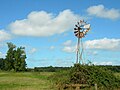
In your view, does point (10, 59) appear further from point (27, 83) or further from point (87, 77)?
point (87, 77)

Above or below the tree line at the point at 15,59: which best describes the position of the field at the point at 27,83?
below

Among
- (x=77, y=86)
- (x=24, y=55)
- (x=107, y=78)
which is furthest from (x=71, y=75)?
(x=24, y=55)

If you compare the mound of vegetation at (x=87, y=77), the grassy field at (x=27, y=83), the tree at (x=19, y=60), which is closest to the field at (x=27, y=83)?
the grassy field at (x=27, y=83)

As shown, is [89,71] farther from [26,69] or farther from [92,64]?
[26,69]

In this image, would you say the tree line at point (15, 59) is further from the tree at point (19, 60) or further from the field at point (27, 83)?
the field at point (27, 83)

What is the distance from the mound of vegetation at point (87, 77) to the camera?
19469 millimetres

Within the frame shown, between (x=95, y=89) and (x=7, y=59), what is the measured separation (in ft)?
384

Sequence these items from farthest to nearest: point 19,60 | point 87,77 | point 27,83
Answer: point 19,60 < point 27,83 < point 87,77

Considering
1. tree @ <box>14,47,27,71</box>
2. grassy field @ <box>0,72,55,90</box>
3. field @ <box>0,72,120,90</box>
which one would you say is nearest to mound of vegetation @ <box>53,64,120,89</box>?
field @ <box>0,72,120,90</box>

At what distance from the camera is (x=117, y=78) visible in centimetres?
2033

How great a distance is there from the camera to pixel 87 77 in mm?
19469

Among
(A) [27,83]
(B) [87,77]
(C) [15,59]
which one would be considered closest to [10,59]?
(C) [15,59]

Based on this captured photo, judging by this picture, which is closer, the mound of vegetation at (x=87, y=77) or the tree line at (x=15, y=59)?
the mound of vegetation at (x=87, y=77)

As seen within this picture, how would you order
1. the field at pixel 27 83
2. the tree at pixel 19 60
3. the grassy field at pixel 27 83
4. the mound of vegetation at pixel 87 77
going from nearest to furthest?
the mound of vegetation at pixel 87 77, the field at pixel 27 83, the grassy field at pixel 27 83, the tree at pixel 19 60
